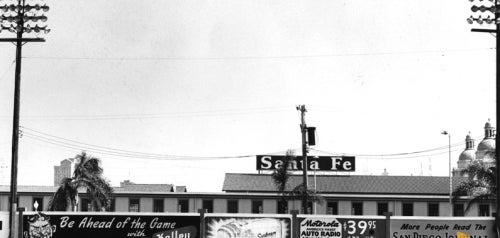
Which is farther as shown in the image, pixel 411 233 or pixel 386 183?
pixel 386 183

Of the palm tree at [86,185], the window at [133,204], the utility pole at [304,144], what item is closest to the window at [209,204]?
the window at [133,204]

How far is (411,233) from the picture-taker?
29.1 metres

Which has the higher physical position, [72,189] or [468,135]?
[468,135]

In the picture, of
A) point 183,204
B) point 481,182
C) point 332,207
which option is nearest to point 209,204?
point 183,204

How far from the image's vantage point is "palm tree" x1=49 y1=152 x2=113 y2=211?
5781cm

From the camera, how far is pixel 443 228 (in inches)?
1151

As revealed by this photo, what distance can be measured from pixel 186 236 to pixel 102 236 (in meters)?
3.37

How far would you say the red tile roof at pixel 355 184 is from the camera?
293 ft

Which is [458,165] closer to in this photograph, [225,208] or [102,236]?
[225,208]

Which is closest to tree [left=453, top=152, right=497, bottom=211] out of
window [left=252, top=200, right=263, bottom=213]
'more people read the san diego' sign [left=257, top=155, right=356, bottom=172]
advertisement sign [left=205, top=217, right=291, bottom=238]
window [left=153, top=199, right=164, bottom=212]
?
advertisement sign [left=205, top=217, right=291, bottom=238]

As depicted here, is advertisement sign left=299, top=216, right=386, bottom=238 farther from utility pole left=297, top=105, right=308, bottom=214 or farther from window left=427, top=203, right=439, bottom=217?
window left=427, top=203, right=439, bottom=217

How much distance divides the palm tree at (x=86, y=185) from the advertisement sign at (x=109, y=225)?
28.7 meters

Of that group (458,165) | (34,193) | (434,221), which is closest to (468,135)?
(458,165)

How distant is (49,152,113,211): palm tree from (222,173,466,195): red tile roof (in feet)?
103
